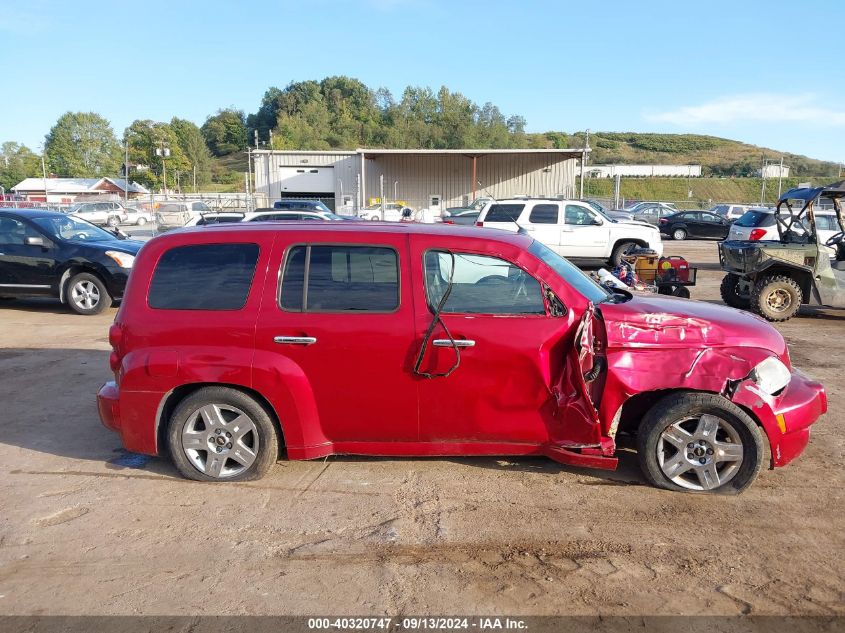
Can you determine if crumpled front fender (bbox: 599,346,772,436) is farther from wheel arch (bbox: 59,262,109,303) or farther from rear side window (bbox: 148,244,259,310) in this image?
wheel arch (bbox: 59,262,109,303)

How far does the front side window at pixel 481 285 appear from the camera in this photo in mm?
4352

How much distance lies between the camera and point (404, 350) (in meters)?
4.29

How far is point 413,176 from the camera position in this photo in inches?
1909

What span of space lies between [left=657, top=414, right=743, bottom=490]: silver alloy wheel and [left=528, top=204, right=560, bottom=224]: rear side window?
13.4m

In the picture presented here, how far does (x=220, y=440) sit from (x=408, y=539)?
60.9 inches

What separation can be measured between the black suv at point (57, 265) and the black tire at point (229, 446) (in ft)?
23.8

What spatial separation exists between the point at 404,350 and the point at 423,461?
3.62ft

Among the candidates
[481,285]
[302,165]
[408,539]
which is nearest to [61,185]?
[302,165]

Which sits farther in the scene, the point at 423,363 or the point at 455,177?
the point at 455,177

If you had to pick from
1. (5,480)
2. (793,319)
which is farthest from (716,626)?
(793,319)

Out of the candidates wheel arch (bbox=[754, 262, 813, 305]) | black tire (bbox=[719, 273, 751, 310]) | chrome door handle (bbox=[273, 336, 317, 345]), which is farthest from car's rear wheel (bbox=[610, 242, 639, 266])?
chrome door handle (bbox=[273, 336, 317, 345])

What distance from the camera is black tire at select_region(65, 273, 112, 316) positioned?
36.0ft

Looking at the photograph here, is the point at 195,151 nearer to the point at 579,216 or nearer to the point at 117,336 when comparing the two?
the point at 579,216

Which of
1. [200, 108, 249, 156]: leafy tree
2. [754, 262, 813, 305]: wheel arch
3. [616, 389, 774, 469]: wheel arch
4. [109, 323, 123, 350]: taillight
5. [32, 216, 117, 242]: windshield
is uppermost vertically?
[200, 108, 249, 156]: leafy tree
